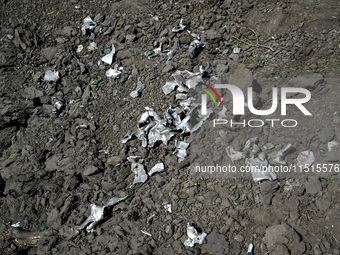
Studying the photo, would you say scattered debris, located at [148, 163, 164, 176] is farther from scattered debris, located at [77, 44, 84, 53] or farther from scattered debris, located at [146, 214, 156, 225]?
scattered debris, located at [77, 44, 84, 53]

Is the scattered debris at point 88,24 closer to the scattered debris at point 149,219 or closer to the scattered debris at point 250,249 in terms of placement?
the scattered debris at point 149,219

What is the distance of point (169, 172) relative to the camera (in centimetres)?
358

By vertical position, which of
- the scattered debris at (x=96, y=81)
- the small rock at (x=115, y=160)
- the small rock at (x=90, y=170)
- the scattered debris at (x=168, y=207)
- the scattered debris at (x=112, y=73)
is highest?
the scattered debris at (x=112, y=73)

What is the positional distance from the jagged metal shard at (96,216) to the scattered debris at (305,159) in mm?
1852

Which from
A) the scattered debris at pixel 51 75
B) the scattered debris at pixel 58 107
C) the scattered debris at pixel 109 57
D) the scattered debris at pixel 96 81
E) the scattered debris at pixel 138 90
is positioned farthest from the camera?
the scattered debris at pixel 51 75

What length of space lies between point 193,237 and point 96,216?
1055 millimetres

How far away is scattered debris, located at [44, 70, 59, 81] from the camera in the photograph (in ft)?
16.1

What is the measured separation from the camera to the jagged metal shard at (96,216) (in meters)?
3.43

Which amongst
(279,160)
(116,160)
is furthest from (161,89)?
(279,160)

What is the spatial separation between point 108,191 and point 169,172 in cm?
72

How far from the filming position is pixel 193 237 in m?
3.11

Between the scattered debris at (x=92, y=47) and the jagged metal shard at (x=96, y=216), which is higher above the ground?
the scattered debris at (x=92, y=47)

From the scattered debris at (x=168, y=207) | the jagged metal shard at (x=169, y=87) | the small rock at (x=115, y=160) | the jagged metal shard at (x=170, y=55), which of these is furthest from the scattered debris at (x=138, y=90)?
the scattered debris at (x=168, y=207)

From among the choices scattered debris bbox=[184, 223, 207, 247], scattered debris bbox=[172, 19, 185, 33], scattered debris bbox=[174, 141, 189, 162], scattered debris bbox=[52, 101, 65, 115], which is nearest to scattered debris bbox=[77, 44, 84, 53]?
scattered debris bbox=[52, 101, 65, 115]
